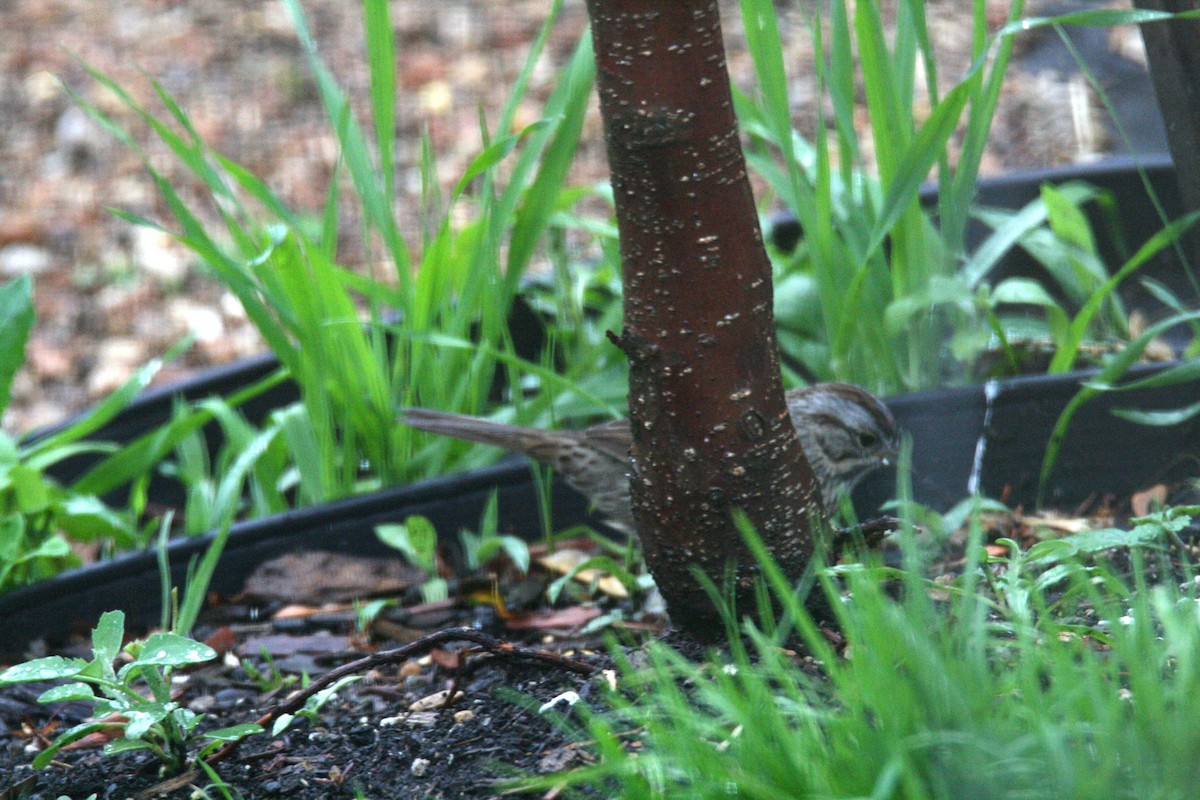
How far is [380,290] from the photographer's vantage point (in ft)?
12.2

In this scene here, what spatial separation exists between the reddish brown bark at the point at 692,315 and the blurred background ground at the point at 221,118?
359 centimetres

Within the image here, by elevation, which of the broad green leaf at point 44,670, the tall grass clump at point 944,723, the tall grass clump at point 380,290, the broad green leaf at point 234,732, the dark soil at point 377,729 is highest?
the tall grass clump at point 380,290

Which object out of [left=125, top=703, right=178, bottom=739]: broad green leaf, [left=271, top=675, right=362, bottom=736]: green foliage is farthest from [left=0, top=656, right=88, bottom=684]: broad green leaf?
[left=271, top=675, right=362, bottom=736]: green foliage

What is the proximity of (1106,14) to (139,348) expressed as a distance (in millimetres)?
4186

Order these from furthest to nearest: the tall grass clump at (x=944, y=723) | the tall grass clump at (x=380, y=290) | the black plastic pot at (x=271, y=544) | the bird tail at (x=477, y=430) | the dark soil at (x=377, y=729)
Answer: the bird tail at (x=477, y=430), the tall grass clump at (x=380, y=290), the black plastic pot at (x=271, y=544), the dark soil at (x=377, y=729), the tall grass clump at (x=944, y=723)

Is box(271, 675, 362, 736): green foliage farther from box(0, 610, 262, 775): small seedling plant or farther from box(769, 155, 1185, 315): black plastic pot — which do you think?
box(769, 155, 1185, 315): black plastic pot

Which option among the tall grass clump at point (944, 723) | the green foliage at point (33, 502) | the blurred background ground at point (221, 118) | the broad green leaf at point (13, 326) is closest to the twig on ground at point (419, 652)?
the tall grass clump at point (944, 723)

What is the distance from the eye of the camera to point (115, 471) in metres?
3.85

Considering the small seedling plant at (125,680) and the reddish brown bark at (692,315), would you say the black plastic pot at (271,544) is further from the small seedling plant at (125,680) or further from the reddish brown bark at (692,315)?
the reddish brown bark at (692,315)

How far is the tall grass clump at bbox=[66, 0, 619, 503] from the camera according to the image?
344cm

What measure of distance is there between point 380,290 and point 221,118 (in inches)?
130

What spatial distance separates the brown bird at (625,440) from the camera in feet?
11.4

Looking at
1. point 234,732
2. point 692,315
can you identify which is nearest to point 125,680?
point 234,732

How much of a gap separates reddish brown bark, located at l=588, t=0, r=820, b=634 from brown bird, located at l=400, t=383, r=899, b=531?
1.05 m
